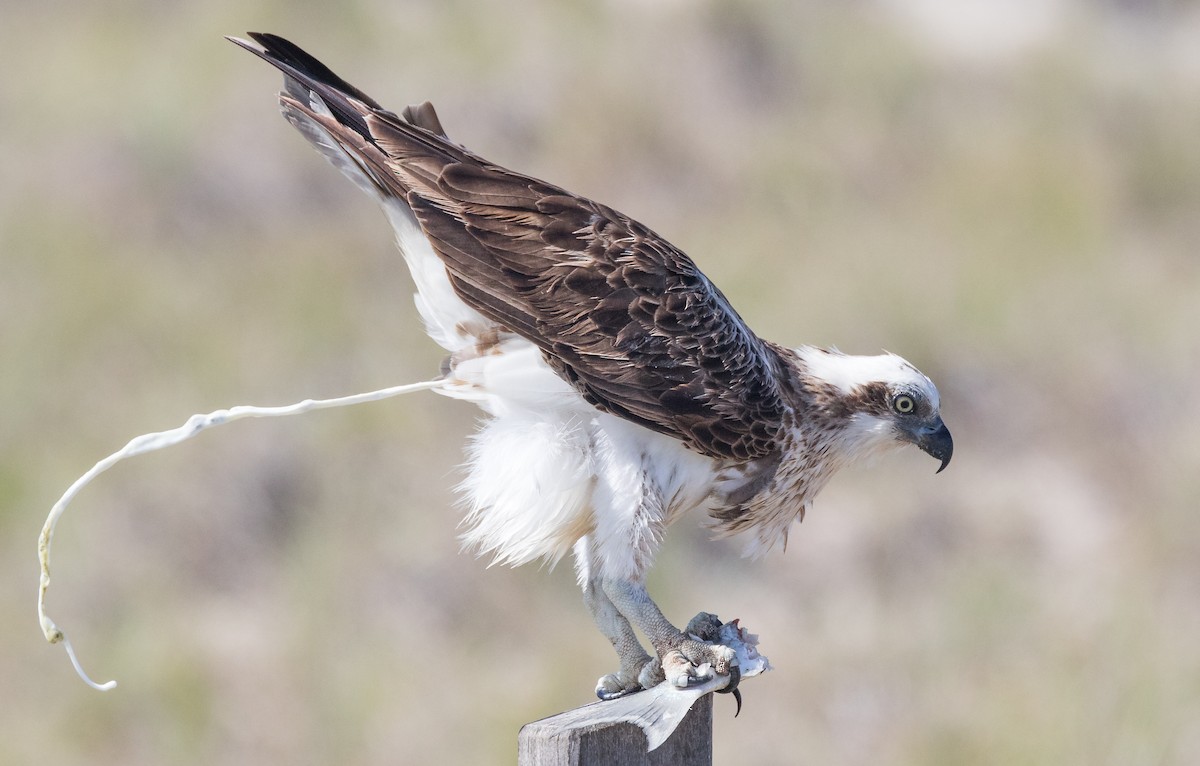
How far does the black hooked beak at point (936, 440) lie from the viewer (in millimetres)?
4836

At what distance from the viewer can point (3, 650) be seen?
361 inches

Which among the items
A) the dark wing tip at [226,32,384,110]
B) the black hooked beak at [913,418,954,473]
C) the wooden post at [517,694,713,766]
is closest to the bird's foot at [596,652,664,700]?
the wooden post at [517,694,713,766]

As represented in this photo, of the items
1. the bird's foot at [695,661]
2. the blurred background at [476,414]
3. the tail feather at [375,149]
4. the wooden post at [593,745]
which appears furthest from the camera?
the blurred background at [476,414]

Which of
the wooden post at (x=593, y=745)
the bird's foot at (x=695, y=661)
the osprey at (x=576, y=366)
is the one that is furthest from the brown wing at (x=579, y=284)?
the wooden post at (x=593, y=745)

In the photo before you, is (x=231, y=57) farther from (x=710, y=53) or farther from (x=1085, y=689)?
(x=1085, y=689)

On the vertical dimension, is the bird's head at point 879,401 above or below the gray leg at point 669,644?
above

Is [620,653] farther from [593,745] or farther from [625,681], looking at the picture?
[593,745]

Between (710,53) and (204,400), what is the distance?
6686 millimetres

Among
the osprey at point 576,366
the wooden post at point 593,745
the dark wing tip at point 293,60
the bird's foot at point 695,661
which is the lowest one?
the wooden post at point 593,745

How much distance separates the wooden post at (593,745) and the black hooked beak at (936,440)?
1593 millimetres

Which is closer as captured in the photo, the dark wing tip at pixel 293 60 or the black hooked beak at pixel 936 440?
the dark wing tip at pixel 293 60

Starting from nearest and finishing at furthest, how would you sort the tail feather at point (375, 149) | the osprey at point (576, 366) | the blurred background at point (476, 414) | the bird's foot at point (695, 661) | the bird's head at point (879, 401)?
the bird's foot at point (695, 661) → the osprey at point (576, 366) → the tail feather at point (375, 149) → the bird's head at point (879, 401) → the blurred background at point (476, 414)

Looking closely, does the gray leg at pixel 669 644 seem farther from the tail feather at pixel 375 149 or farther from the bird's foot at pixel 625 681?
the tail feather at pixel 375 149

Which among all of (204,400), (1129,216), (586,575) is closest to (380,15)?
(204,400)
